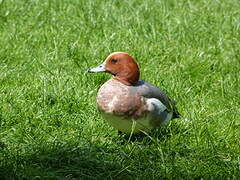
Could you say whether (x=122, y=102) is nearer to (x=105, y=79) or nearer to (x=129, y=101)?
(x=129, y=101)

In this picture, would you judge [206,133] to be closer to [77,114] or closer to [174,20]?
[77,114]

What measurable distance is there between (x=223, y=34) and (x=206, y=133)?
8.43 ft

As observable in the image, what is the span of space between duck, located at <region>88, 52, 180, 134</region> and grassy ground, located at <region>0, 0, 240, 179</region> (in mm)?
130

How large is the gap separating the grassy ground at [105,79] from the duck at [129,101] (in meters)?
0.13

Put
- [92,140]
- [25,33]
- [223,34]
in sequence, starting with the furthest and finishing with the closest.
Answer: [223,34] → [25,33] → [92,140]

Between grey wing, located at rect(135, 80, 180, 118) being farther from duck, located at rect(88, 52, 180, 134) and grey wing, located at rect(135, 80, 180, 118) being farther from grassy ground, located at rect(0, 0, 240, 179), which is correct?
grassy ground, located at rect(0, 0, 240, 179)

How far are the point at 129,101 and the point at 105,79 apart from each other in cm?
119

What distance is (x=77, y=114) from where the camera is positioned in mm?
5090

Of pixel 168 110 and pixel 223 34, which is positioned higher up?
pixel 168 110

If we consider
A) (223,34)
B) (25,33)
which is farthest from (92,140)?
(223,34)

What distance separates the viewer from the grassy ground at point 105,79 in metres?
4.17

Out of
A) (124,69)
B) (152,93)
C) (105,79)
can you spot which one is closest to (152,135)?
(152,93)

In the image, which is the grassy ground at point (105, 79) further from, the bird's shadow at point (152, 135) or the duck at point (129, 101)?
the duck at point (129, 101)

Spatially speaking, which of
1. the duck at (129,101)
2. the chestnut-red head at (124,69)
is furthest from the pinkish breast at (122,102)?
the chestnut-red head at (124,69)
